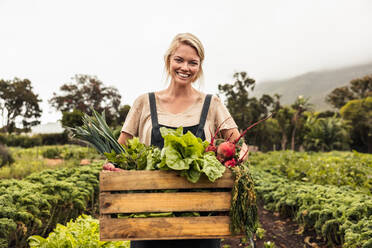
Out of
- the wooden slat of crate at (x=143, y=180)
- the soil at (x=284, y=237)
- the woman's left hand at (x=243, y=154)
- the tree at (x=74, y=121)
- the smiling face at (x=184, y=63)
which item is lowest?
the soil at (x=284, y=237)

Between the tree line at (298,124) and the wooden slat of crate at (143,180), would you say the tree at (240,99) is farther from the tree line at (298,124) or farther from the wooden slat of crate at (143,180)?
the wooden slat of crate at (143,180)

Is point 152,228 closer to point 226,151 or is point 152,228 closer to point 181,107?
point 226,151

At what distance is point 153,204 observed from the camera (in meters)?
1.26

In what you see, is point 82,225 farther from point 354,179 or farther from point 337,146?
point 337,146

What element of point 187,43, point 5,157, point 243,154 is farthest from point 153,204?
point 5,157

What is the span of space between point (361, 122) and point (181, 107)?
1080 inches

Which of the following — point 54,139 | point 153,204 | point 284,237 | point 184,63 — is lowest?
point 284,237

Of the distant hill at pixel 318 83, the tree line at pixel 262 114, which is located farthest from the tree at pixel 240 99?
the distant hill at pixel 318 83

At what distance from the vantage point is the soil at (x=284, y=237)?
4.12 m

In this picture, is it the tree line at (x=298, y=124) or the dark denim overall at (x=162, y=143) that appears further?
the tree line at (x=298, y=124)

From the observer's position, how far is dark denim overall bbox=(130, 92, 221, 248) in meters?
1.46

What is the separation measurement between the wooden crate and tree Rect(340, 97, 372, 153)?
88.7 feet

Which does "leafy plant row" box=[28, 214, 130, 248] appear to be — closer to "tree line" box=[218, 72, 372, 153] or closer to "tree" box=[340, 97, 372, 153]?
"tree line" box=[218, 72, 372, 153]

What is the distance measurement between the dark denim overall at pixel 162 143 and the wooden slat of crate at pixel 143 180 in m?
0.40
